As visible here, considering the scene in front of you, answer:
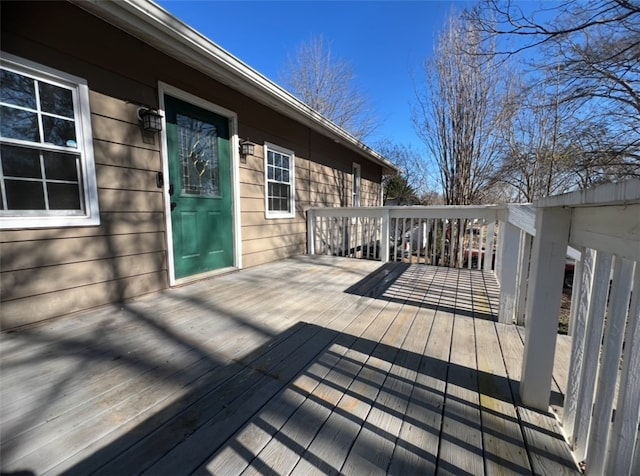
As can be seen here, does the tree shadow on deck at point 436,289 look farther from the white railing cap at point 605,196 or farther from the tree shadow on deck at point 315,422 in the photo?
the white railing cap at point 605,196

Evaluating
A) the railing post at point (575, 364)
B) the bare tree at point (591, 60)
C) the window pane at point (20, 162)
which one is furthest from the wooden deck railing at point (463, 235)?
the window pane at point (20, 162)

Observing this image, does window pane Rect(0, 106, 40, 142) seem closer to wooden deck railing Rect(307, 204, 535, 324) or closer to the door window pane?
the door window pane

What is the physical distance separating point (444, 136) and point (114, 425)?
6.96m

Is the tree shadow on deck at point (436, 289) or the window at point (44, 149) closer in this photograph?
the window at point (44, 149)

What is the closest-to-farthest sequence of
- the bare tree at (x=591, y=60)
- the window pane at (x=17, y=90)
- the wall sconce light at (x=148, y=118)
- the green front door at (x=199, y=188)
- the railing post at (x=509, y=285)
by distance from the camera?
the window pane at (x=17, y=90), the railing post at (x=509, y=285), the wall sconce light at (x=148, y=118), the bare tree at (x=591, y=60), the green front door at (x=199, y=188)

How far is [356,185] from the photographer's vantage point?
776 centimetres

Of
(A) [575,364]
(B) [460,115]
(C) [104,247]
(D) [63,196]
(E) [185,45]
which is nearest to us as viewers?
(A) [575,364]

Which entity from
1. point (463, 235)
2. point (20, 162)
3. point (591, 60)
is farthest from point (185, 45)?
point (591, 60)

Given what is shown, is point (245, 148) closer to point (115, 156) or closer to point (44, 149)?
point (115, 156)

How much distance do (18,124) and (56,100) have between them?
31 cm

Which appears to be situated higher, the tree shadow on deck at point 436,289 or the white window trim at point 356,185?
the white window trim at point 356,185

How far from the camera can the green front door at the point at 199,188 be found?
10.0 ft

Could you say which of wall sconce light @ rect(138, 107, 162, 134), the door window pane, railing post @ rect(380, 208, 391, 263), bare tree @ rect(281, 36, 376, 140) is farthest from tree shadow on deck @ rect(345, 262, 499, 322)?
bare tree @ rect(281, 36, 376, 140)

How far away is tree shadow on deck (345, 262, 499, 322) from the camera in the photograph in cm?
255
